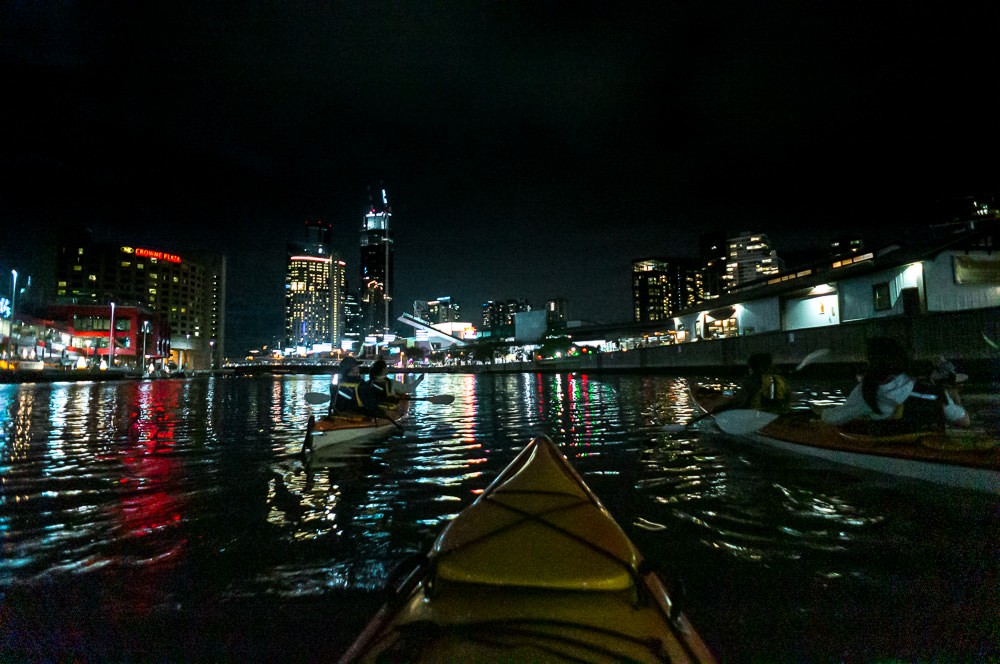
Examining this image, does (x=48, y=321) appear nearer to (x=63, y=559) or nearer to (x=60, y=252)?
(x=60, y=252)

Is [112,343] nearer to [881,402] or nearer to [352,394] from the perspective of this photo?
[352,394]

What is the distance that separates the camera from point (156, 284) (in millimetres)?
136625

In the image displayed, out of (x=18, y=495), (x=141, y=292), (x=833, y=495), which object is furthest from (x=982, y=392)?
(x=141, y=292)

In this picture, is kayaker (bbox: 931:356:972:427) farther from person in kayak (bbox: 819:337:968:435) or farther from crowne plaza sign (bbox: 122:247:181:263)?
crowne plaza sign (bbox: 122:247:181:263)

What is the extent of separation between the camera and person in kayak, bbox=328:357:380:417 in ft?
39.7

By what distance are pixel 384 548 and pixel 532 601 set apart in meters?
3.13

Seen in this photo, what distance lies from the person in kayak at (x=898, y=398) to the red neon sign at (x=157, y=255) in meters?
164

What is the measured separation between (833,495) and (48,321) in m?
108

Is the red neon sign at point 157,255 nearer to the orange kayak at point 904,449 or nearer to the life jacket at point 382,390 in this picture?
the life jacket at point 382,390

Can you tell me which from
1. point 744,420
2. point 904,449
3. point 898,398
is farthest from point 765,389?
point 904,449

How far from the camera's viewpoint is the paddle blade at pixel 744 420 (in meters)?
9.49

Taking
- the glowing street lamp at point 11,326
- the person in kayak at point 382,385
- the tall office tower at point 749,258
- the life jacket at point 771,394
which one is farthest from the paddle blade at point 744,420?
the tall office tower at point 749,258

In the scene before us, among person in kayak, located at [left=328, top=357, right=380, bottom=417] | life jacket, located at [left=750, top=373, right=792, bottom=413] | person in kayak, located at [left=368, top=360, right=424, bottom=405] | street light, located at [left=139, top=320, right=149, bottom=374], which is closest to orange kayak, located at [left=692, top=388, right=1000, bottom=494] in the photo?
life jacket, located at [left=750, top=373, right=792, bottom=413]

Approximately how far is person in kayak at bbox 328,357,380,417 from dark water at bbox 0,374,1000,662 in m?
2.57
